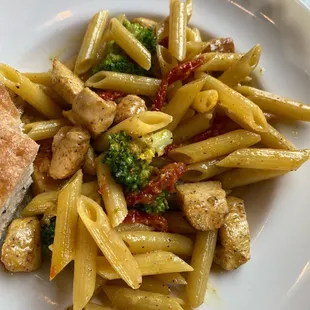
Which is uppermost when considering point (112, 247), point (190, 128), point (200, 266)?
point (190, 128)

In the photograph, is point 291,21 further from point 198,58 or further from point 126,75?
point 126,75

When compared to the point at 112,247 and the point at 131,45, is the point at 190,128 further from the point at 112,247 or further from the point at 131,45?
the point at 112,247

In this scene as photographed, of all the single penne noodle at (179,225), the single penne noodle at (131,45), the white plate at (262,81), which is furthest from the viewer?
the single penne noodle at (131,45)

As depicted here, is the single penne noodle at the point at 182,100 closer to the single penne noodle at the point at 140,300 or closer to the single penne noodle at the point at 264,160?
the single penne noodle at the point at 264,160

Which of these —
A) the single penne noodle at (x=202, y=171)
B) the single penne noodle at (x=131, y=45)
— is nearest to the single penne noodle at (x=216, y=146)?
the single penne noodle at (x=202, y=171)

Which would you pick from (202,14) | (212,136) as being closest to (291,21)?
(202,14)

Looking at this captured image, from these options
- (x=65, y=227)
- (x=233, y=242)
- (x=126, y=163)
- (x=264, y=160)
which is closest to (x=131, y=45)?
(x=126, y=163)
